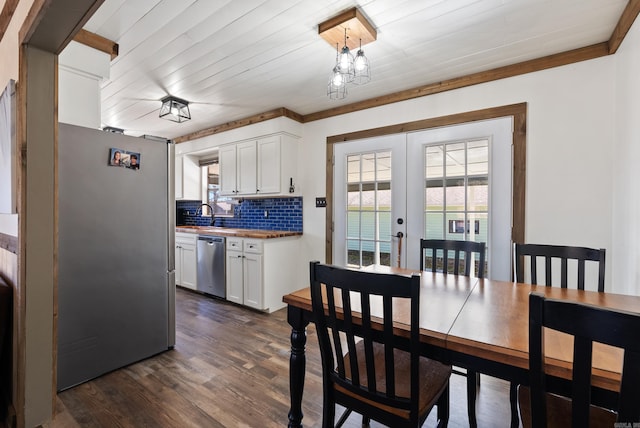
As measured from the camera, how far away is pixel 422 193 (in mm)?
2918

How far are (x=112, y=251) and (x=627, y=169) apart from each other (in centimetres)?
344

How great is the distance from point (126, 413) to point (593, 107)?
12.2 ft

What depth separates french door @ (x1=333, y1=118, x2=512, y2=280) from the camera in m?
2.58

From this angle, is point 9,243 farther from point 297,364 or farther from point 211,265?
point 211,265

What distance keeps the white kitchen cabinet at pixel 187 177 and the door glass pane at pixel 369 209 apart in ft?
9.33

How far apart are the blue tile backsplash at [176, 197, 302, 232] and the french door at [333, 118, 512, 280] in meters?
0.64

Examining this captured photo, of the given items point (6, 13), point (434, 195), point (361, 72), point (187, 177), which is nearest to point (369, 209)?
point (434, 195)

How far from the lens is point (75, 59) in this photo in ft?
6.82

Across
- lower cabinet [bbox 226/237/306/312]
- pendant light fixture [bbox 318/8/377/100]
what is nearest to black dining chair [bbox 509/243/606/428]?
pendant light fixture [bbox 318/8/377/100]

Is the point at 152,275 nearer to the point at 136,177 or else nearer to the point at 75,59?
the point at 136,177

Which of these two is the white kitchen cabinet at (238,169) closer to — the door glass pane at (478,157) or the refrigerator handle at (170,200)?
the refrigerator handle at (170,200)

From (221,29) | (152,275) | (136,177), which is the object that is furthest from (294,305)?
(221,29)

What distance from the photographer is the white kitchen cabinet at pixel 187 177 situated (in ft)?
15.9

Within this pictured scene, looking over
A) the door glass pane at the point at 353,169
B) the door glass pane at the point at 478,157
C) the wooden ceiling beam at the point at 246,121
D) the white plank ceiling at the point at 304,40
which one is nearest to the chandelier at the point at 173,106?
the white plank ceiling at the point at 304,40
